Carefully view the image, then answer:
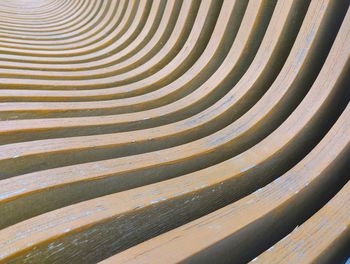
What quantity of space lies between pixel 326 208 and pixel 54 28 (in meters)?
2.62

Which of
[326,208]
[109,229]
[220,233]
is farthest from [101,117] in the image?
[326,208]

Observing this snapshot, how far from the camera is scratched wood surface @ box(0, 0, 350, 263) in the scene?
1021mm

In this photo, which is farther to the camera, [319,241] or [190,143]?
[190,143]

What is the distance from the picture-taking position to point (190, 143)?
1480 mm

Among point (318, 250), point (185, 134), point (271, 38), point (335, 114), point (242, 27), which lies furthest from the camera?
point (242, 27)

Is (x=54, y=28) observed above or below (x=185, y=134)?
above

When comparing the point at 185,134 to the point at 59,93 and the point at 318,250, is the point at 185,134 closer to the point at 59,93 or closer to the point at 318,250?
the point at 59,93

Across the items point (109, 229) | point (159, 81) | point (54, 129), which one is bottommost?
point (109, 229)

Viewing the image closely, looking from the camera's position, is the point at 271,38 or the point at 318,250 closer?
the point at 318,250

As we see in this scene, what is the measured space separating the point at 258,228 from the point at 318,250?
16 centimetres

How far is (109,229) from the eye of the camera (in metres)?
1.06

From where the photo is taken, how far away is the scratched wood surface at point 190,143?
102cm

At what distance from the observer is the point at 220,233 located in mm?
1012

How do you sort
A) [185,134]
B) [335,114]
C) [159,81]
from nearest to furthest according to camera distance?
[335,114]
[185,134]
[159,81]
